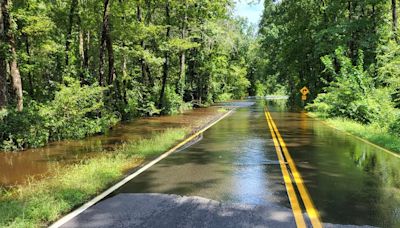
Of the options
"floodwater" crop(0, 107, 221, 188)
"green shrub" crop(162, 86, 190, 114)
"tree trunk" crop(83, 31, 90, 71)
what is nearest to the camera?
"floodwater" crop(0, 107, 221, 188)

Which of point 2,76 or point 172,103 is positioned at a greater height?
point 2,76

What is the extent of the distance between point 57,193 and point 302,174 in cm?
525

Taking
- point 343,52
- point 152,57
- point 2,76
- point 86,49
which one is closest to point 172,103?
point 152,57

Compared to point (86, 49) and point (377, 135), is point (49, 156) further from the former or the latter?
point (86, 49)

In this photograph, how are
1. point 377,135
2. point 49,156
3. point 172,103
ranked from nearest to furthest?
point 49,156
point 377,135
point 172,103

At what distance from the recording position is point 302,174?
30.5ft

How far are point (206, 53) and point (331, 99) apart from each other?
2310 cm

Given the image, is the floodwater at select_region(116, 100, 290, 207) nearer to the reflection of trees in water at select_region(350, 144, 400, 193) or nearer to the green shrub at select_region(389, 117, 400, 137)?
the reflection of trees in water at select_region(350, 144, 400, 193)

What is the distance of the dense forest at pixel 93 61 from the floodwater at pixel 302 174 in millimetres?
6569

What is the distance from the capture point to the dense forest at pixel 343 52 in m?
22.4

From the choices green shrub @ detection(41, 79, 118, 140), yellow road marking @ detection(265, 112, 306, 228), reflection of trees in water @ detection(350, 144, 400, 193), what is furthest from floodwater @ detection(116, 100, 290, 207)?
green shrub @ detection(41, 79, 118, 140)

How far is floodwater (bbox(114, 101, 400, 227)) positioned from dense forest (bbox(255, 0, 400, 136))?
5748mm

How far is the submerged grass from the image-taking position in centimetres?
620

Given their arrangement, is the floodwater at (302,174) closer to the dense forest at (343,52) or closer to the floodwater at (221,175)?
the floodwater at (221,175)
